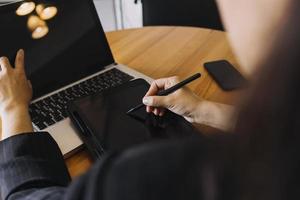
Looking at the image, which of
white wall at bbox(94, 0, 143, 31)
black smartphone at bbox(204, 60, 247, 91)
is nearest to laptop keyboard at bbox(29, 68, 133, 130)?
black smartphone at bbox(204, 60, 247, 91)

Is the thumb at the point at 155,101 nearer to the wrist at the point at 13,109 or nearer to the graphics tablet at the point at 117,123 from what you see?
the graphics tablet at the point at 117,123

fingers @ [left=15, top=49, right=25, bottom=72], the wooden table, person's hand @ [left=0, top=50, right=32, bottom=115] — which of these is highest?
fingers @ [left=15, top=49, right=25, bottom=72]

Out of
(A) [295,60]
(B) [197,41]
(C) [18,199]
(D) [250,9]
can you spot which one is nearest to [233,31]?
(D) [250,9]

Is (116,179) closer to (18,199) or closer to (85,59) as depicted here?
(18,199)

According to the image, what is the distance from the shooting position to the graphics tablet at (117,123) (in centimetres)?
69

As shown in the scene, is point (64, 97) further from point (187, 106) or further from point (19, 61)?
point (187, 106)

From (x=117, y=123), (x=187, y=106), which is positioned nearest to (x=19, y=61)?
(x=117, y=123)

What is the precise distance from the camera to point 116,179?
0.40 meters

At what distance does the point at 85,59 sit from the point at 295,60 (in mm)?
762

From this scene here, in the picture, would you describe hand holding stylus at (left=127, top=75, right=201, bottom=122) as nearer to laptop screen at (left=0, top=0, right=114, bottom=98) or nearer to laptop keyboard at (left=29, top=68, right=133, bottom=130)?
laptop keyboard at (left=29, top=68, right=133, bottom=130)

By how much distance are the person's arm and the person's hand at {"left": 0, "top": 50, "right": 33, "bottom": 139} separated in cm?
28

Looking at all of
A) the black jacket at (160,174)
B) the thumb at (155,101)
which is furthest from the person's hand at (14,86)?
the black jacket at (160,174)

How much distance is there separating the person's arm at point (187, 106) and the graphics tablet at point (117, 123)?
0.02 metres

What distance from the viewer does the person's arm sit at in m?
0.75
